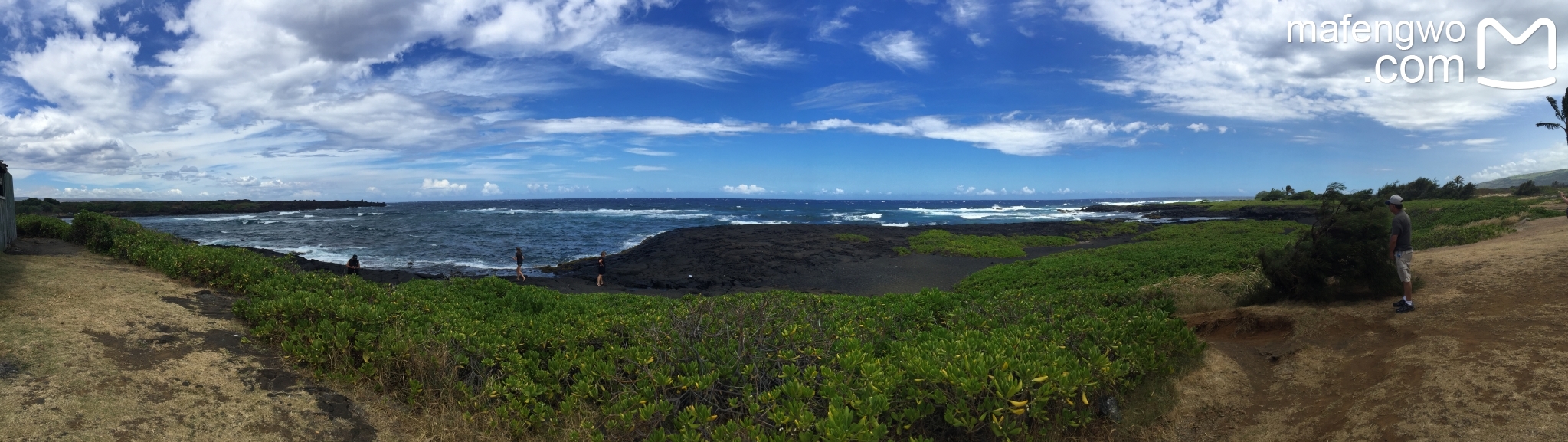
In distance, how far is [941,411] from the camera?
13.8ft

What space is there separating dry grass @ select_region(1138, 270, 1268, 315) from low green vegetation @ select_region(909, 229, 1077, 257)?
13962 millimetres

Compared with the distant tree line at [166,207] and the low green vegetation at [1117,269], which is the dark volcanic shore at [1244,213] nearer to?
the low green vegetation at [1117,269]

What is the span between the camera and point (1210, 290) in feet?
31.8

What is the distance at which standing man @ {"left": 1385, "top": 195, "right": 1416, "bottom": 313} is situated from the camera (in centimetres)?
650

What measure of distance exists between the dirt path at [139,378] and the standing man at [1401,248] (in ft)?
31.7

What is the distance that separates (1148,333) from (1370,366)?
5.75 feet

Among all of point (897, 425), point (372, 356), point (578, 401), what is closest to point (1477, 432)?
point (897, 425)

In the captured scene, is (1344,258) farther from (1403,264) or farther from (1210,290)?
(1210,290)

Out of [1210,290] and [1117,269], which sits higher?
[1210,290]

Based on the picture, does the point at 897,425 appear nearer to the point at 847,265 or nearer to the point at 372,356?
the point at 372,356

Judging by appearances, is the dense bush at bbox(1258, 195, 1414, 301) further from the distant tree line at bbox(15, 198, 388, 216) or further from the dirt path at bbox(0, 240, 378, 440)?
the distant tree line at bbox(15, 198, 388, 216)

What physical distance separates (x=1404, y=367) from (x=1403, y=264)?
7.58ft

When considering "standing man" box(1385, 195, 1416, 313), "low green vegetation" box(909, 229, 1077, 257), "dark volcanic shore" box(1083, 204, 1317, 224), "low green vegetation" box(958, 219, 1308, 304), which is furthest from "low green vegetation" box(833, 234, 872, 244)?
"dark volcanic shore" box(1083, 204, 1317, 224)

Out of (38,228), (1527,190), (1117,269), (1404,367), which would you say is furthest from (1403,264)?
(1527,190)
